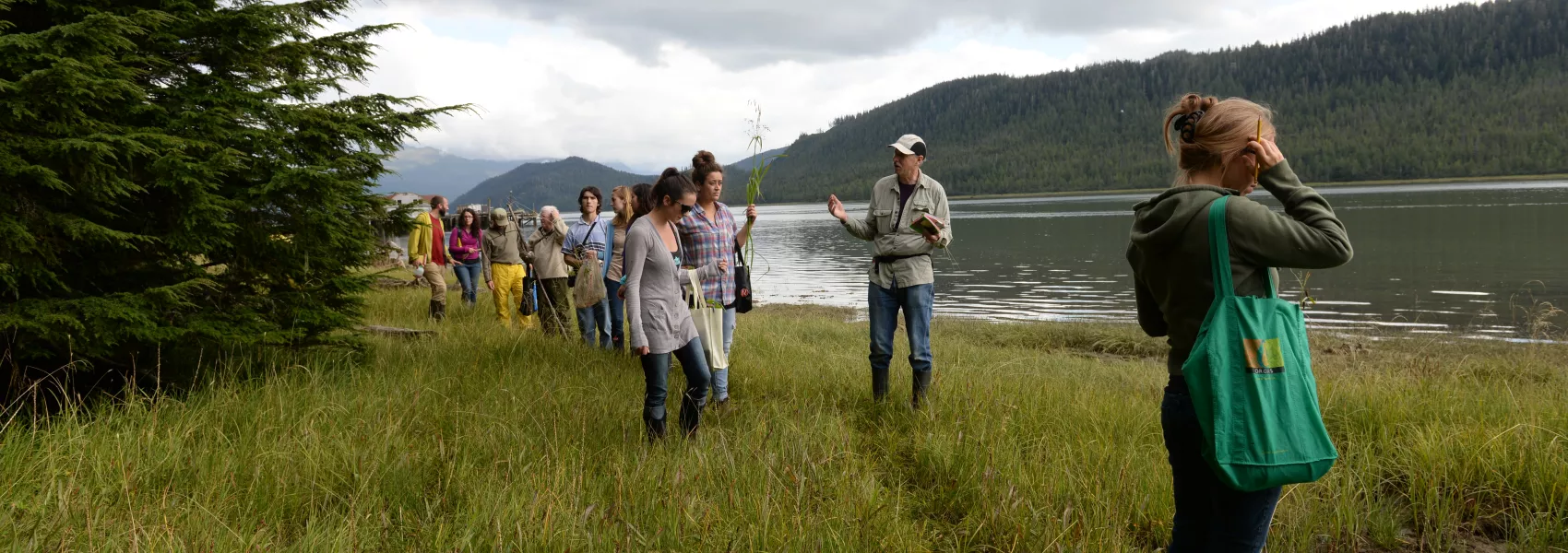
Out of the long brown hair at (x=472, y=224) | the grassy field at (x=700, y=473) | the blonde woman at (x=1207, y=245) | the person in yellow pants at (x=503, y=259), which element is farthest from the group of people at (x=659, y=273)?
the long brown hair at (x=472, y=224)

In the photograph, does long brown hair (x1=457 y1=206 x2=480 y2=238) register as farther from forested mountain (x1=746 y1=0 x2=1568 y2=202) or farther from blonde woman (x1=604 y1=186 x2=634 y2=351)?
forested mountain (x1=746 y1=0 x2=1568 y2=202)

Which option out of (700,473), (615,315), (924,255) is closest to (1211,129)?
(700,473)

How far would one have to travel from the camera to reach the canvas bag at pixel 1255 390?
173 centimetres

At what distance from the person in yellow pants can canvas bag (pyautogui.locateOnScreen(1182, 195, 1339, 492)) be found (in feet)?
28.4

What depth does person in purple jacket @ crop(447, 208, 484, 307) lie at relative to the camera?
36.7 ft

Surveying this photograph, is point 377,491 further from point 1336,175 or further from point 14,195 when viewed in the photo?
point 1336,175

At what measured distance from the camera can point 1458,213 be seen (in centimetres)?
4784

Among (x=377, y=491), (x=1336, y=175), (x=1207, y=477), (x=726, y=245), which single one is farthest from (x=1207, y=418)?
(x=1336, y=175)

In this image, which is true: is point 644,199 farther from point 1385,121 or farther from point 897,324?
point 1385,121

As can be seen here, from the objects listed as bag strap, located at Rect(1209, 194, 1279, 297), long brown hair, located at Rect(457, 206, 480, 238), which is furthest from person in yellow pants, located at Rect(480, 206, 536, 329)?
bag strap, located at Rect(1209, 194, 1279, 297)

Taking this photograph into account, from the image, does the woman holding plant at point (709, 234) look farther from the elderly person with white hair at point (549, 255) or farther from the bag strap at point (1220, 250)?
the elderly person with white hair at point (549, 255)

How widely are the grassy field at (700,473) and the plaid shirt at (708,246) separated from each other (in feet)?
2.65

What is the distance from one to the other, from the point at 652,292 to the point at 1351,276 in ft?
80.8

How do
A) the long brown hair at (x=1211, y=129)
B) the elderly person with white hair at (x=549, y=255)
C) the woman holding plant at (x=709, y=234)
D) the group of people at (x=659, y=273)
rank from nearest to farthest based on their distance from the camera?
the long brown hair at (x=1211, y=129), the group of people at (x=659, y=273), the woman holding plant at (x=709, y=234), the elderly person with white hair at (x=549, y=255)
